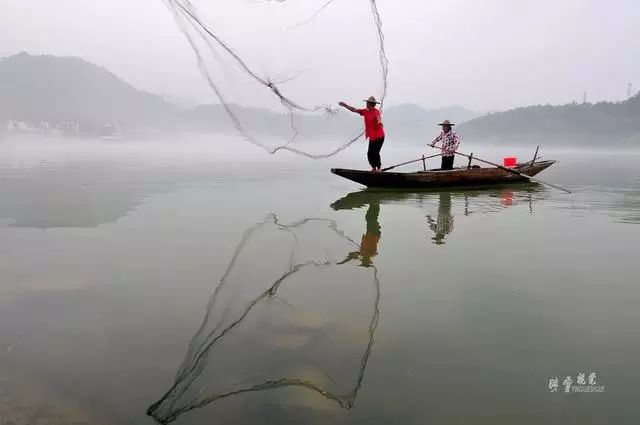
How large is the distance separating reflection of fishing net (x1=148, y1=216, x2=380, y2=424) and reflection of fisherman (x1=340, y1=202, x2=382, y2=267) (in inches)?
10.1

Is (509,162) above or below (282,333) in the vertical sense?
above

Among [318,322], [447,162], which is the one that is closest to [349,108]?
[447,162]

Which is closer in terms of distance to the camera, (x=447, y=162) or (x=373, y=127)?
(x=373, y=127)

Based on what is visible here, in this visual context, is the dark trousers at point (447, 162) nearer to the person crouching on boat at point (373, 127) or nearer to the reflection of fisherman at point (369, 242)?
the person crouching on boat at point (373, 127)

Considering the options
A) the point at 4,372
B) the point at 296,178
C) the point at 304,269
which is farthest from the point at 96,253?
the point at 296,178

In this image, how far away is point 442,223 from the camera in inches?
442

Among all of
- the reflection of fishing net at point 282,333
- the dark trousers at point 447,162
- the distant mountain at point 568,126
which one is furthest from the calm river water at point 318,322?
the distant mountain at point 568,126

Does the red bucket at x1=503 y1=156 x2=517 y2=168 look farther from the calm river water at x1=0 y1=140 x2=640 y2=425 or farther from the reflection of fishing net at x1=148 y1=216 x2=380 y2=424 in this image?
the reflection of fishing net at x1=148 y1=216 x2=380 y2=424

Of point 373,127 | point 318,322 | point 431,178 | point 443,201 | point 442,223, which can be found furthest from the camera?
point 431,178

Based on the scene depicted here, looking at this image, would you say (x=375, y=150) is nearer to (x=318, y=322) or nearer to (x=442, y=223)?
(x=442, y=223)

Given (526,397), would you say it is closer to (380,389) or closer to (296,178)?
(380,389)

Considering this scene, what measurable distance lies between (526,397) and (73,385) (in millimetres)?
3852

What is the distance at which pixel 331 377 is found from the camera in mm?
4105

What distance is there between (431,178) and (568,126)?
159m
